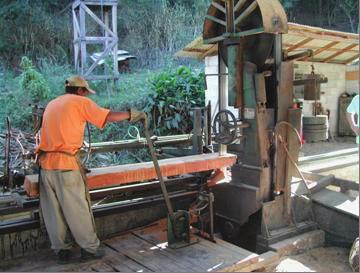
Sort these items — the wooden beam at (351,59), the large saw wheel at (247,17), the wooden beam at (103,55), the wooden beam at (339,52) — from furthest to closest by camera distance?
1. the wooden beam at (103,55)
2. the wooden beam at (351,59)
3. the wooden beam at (339,52)
4. the large saw wheel at (247,17)

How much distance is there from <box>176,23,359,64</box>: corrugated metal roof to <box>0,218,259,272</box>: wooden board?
4.71 m

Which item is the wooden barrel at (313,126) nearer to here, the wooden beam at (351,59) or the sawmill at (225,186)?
the wooden beam at (351,59)

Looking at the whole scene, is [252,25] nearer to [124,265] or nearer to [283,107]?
[283,107]

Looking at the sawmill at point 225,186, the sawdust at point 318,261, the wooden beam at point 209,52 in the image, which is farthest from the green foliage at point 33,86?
the sawdust at point 318,261

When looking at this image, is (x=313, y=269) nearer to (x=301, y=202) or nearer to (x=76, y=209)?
(x=301, y=202)

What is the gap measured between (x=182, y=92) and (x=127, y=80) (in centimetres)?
282

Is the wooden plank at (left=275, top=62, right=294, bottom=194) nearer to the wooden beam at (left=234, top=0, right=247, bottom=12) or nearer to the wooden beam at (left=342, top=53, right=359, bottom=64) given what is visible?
the wooden beam at (left=234, top=0, right=247, bottom=12)

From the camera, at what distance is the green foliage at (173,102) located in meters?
11.2

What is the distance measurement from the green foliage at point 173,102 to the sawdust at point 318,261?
636cm

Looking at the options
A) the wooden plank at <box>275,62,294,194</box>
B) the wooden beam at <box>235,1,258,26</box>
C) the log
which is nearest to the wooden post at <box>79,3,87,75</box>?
the wooden beam at <box>235,1,258,26</box>

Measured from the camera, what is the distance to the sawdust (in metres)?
4.73

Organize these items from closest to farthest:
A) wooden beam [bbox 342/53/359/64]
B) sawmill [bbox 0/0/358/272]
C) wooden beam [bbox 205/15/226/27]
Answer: sawmill [bbox 0/0/358/272] < wooden beam [bbox 205/15/226/27] < wooden beam [bbox 342/53/359/64]

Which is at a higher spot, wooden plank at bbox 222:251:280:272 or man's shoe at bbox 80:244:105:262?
man's shoe at bbox 80:244:105:262

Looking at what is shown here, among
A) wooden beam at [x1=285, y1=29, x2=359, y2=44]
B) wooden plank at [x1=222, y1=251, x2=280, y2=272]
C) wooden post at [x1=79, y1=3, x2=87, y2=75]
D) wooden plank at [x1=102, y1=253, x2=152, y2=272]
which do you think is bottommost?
wooden plank at [x1=222, y1=251, x2=280, y2=272]
